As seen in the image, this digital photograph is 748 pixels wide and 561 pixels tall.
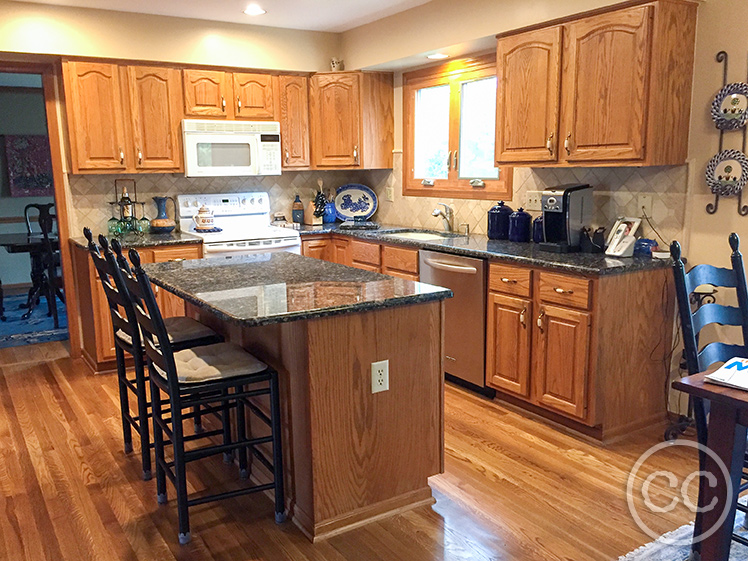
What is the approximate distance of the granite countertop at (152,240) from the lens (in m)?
4.31

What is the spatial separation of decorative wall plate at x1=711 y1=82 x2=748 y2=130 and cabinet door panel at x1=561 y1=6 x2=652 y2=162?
337mm

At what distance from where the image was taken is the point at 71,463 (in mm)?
3031

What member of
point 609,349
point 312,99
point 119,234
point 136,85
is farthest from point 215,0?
point 609,349

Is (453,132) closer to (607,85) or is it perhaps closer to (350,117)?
(350,117)

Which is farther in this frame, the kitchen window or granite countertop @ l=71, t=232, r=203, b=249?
the kitchen window

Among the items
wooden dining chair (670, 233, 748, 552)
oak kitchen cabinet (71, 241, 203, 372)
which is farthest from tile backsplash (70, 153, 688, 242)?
wooden dining chair (670, 233, 748, 552)

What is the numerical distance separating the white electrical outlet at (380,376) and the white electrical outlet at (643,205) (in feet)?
6.11

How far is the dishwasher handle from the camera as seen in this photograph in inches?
146

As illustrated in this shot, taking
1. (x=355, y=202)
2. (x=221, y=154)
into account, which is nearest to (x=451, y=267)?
(x=355, y=202)

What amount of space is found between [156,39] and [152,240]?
4.83 feet

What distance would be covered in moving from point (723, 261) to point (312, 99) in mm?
3365

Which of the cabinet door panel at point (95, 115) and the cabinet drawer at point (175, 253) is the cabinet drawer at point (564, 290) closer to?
the cabinet drawer at point (175, 253)

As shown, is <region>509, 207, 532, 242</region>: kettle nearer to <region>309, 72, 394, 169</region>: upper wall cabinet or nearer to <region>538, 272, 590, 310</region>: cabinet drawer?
<region>538, 272, 590, 310</region>: cabinet drawer

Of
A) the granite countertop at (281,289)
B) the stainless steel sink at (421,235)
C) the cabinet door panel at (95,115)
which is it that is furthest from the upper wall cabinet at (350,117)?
the granite countertop at (281,289)
